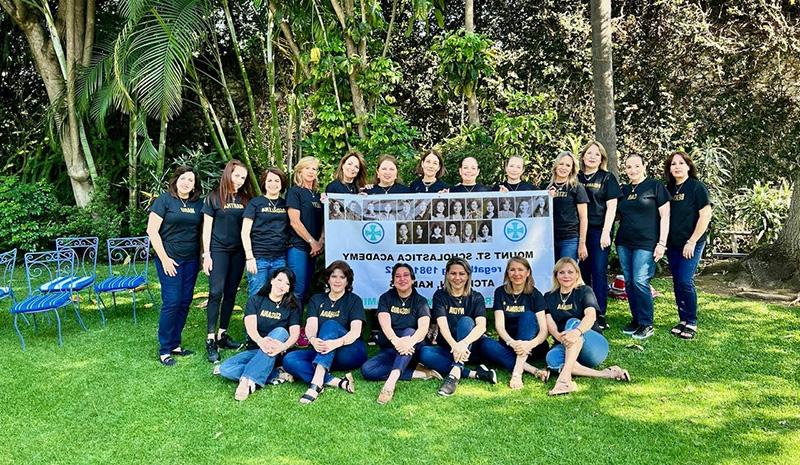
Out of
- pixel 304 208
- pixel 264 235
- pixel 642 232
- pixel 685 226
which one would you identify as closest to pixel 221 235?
pixel 264 235

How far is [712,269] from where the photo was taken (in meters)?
6.98

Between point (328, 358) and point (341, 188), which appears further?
point (341, 188)

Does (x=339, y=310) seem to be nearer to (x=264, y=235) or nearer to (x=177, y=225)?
(x=264, y=235)

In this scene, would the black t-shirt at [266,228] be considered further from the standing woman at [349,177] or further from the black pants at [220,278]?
the standing woman at [349,177]

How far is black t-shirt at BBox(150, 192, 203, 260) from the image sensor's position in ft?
13.4

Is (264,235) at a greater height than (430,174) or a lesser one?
lesser

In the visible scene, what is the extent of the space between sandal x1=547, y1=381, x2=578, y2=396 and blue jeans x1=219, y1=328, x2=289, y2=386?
67.7 inches

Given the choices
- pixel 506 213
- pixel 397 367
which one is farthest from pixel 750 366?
pixel 397 367

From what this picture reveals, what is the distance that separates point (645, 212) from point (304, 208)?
2.67 meters

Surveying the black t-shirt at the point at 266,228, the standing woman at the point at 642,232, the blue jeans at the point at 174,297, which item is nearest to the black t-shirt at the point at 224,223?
the black t-shirt at the point at 266,228

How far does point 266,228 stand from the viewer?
4258 mm

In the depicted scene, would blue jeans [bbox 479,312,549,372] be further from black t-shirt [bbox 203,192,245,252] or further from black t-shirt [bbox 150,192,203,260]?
black t-shirt [bbox 150,192,203,260]

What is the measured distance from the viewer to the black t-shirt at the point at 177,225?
4.10 meters

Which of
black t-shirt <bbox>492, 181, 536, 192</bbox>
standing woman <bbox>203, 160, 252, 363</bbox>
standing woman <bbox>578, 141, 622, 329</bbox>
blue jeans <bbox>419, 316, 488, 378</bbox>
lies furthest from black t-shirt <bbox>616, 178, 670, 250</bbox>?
standing woman <bbox>203, 160, 252, 363</bbox>
